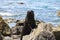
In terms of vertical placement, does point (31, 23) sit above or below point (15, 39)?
above

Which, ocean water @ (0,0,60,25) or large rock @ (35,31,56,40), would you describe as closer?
large rock @ (35,31,56,40)

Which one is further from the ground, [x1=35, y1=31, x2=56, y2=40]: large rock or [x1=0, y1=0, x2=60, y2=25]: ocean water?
[x1=35, y1=31, x2=56, y2=40]: large rock

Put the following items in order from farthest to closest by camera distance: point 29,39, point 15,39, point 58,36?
point 15,39 → point 58,36 → point 29,39

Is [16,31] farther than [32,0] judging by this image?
No

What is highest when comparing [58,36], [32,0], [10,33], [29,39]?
[29,39]

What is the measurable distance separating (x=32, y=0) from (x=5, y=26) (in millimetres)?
25640

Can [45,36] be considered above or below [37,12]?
above

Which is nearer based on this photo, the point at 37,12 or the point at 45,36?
the point at 45,36

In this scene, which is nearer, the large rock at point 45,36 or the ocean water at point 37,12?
the large rock at point 45,36

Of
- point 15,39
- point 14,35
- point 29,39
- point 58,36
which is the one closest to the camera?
point 29,39

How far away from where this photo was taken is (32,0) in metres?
39.5

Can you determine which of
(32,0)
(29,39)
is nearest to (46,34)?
(29,39)

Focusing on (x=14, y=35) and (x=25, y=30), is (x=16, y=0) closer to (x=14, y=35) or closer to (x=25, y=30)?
(x=14, y=35)

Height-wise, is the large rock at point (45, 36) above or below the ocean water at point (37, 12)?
above
